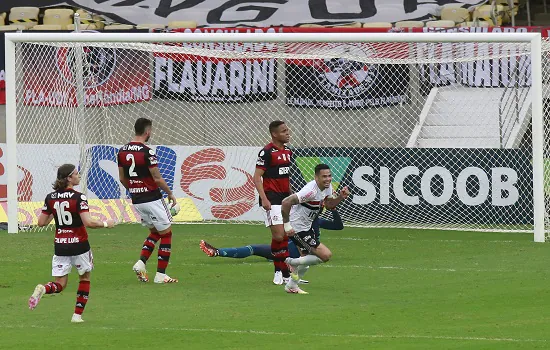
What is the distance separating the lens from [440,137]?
26.5 meters

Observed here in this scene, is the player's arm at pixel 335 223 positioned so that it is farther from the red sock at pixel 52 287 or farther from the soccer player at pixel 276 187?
the red sock at pixel 52 287

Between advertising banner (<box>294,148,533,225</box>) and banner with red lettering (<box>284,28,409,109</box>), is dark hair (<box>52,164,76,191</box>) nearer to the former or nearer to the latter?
advertising banner (<box>294,148,533,225</box>)

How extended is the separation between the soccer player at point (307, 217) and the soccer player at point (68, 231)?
8.18 ft

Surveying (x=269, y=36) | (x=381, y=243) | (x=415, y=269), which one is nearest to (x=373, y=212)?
(x=381, y=243)

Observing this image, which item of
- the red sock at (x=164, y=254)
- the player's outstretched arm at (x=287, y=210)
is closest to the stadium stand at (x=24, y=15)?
the red sock at (x=164, y=254)

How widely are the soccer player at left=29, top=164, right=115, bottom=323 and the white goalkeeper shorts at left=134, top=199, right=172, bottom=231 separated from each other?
3199 mm

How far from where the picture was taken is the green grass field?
34.9ft

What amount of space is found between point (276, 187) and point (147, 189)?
1.68m

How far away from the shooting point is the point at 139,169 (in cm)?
1476

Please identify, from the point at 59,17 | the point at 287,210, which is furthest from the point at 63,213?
the point at 59,17

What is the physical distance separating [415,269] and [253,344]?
5901 mm

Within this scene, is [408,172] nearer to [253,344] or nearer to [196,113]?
[196,113]

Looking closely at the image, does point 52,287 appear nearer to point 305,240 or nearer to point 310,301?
point 310,301

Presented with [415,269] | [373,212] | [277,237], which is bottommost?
[373,212]
